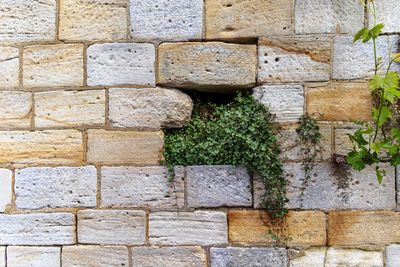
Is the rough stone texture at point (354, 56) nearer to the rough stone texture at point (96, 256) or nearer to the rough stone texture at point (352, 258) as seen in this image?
the rough stone texture at point (352, 258)

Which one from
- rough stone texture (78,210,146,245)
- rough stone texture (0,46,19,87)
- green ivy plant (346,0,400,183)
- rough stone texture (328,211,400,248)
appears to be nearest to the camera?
green ivy plant (346,0,400,183)

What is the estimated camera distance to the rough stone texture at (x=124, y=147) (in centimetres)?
317

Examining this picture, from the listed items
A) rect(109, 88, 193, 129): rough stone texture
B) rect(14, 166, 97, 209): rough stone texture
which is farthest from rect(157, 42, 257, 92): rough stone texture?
rect(14, 166, 97, 209): rough stone texture

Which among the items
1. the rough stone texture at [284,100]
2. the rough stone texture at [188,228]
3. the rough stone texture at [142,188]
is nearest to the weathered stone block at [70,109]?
the rough stone texture at [142,188]

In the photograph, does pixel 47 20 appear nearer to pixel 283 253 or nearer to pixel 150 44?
pixel 150 44

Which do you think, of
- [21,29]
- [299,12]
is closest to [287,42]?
[299,12]

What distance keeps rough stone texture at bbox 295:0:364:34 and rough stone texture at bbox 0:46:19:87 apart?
81.1 inches

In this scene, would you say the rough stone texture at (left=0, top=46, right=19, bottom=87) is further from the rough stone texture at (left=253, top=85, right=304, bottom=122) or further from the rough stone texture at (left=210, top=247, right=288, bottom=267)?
the rough stone texture at (left=210, top=247, right=288, bottom=267)

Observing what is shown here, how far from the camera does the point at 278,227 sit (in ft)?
10.1

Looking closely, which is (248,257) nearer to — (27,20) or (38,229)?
(38,229)

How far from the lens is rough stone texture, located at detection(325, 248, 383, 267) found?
306cm

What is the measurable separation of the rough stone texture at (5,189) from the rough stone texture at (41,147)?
0.09 meters

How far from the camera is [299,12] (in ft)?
10.2

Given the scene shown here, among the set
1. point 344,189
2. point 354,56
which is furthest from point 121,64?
point 344,189
